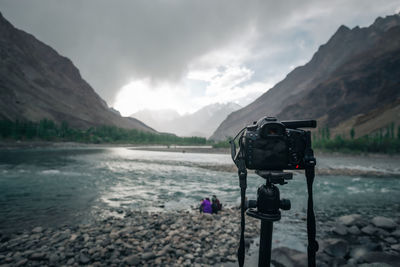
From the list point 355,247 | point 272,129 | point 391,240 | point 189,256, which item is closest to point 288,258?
point 189,256

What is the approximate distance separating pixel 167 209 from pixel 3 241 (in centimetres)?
613

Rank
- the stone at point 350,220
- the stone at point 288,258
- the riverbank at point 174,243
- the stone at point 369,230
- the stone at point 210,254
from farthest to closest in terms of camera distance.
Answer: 1. the stone at point 350,220
2. the stone at point 369,230
3. the stone at point 210,254
4. the riverbank at point 174,243
5. the stone at point 288,258

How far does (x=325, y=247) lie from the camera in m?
6.29

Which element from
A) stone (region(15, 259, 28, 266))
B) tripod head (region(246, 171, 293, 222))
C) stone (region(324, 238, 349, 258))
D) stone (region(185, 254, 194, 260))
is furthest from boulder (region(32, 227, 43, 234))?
stone (region(324, 238, 349, 258))

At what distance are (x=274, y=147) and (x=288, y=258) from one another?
4560 mm

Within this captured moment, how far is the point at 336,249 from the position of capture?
20.4ft

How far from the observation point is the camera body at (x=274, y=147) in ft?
7.63

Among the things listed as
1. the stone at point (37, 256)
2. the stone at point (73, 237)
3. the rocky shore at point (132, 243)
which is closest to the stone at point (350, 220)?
the rocky shore at point (132, 243)

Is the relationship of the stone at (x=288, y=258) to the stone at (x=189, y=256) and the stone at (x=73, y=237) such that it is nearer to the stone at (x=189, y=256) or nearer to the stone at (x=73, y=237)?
the stone at (x=189, y=256)

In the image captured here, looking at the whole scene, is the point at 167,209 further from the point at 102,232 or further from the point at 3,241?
the point at 3,241

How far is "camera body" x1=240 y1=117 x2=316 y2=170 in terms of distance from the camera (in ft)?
7.63

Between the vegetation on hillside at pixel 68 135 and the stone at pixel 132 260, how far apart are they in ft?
357

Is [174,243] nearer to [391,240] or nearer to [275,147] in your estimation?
[275,147]

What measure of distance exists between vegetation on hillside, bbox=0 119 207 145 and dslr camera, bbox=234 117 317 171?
11267cm
